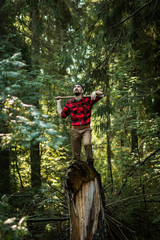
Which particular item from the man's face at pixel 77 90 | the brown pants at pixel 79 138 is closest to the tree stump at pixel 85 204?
the brown pants at pixel 79 138

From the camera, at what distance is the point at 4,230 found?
84.4 inches

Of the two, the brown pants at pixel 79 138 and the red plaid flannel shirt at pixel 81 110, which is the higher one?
the red plaid flannel shirt at pixel 81 110

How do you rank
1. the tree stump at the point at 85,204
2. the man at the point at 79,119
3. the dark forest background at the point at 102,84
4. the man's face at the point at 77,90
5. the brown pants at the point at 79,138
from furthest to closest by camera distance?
the dark forest background at the point at 102,84 → the man's face at the point at 77,90 → the man at the point at 79,119 → the brown pants at the point at 79,138 → the tree stump at the point at 85,204

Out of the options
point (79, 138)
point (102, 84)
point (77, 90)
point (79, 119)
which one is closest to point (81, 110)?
point (79, 119)

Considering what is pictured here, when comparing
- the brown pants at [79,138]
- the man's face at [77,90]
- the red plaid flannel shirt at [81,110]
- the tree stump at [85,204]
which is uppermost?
the man's face at [77,90]

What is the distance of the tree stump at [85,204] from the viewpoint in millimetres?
3418

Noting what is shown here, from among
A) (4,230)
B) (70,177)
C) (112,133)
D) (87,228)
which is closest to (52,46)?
(112,133)

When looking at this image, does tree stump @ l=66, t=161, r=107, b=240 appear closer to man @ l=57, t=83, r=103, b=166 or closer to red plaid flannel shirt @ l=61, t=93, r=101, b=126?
man @ l=57, t=83, r=103, b=166

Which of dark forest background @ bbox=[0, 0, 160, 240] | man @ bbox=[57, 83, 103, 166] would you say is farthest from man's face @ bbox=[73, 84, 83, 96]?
dark forest background @ bbox=[0, 0, 160, 240]

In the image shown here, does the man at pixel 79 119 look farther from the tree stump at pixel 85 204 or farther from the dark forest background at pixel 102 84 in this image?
the tree stump at pixel 85 204

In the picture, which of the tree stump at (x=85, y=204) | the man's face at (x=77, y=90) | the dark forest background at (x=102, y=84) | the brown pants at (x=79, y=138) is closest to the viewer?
the tree stump at (x=85, y=204)

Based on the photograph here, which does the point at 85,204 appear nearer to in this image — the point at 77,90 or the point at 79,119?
the point at 79,119

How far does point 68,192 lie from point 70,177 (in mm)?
245

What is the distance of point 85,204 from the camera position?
358cm
